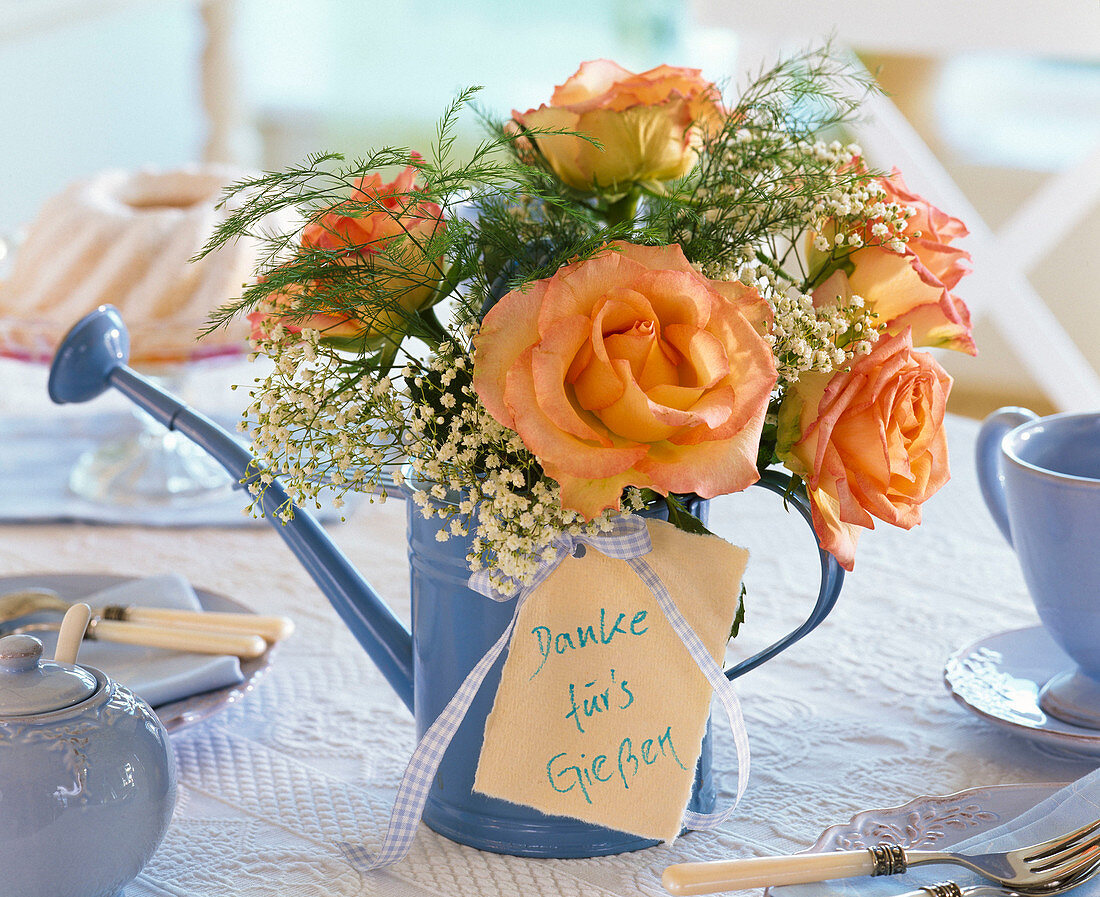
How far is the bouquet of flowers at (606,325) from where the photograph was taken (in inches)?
16.1

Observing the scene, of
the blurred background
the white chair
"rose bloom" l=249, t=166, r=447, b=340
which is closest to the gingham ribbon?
"rose bloom" l=249, t=166, r=447, b=340

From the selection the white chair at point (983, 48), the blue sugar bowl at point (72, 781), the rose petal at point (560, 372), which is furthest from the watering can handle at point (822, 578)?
the white chair at point (983, 48)

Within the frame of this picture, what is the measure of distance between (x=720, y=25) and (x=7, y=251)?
35.5 inches

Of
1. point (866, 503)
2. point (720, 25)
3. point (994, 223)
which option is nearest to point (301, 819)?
point (866, 503)

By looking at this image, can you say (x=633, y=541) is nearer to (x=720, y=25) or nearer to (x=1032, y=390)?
(x=720, y=25)

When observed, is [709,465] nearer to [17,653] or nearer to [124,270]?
[17,653]

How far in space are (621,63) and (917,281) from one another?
375 cm

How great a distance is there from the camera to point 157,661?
0.62m

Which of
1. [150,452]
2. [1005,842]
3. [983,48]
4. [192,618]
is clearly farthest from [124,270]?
[983,48]

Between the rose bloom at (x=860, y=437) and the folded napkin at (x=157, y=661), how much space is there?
0.32 meters

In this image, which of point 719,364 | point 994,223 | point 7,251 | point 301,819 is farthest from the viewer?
point 994,223

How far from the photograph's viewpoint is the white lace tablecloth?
503 millimetres

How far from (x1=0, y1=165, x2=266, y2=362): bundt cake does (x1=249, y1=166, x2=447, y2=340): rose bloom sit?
0.50 m

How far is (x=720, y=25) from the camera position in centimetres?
150
